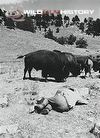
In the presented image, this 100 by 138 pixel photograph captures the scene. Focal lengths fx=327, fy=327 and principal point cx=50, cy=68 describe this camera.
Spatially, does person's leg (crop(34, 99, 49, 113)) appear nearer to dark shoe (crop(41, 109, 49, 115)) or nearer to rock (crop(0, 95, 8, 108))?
dark shoe (crop(41, 109, 49, 115))

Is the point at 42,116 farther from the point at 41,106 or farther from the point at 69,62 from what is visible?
the point at 69,62

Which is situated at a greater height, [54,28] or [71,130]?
[71,130]

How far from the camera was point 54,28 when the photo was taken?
17338cm

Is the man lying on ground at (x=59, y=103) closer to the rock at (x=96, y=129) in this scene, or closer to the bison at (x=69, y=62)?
the rock at (x=96, y=129)

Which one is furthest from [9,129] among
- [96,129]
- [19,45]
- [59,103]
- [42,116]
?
[19,45]

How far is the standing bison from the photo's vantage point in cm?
2030

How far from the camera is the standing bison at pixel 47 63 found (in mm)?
20297

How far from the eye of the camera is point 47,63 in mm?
Answer: 20328

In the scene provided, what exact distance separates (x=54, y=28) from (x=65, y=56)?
152870mm

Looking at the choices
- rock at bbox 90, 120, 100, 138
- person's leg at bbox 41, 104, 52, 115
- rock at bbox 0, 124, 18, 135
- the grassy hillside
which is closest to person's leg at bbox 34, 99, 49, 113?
person's leg at bbox 41, 104, 52, 115

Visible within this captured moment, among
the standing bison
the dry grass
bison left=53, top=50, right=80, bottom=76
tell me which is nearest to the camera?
the dry grass

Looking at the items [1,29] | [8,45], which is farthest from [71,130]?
[1,29]

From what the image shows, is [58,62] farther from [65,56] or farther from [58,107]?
[58,107]

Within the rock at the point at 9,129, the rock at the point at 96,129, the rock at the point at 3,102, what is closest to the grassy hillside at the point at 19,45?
the rock at the point at 3,102
